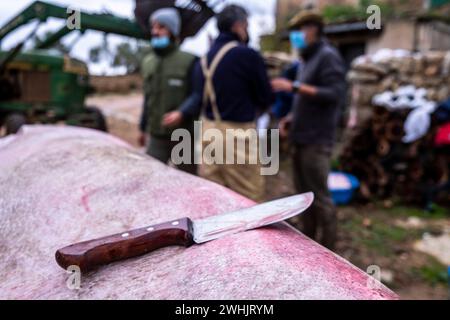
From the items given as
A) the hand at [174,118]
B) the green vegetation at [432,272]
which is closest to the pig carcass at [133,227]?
the hand at [174,118]

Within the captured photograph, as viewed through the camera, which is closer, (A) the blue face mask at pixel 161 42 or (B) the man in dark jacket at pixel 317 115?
(B) the man in dark jacket at pixel 317 115

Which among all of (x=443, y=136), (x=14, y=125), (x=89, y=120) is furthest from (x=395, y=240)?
(x=89, y=120)

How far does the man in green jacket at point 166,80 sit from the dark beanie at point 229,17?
695mm

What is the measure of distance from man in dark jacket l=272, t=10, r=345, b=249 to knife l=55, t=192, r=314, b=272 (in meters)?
2.35

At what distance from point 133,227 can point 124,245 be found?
0.78 feet

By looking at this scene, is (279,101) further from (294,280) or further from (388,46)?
(388,46)

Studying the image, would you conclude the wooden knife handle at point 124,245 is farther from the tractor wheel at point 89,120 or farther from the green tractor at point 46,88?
the tractor wheel at point 89,120

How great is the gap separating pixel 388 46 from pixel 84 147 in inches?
377

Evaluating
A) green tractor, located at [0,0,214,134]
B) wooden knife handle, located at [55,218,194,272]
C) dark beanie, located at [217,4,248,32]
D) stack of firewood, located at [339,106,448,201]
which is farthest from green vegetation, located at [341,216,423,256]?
green tractor, located at [0,0,214,134]

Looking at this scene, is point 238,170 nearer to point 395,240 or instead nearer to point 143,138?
point 143,138

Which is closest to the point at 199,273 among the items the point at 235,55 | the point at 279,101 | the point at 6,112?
the point at 235,55

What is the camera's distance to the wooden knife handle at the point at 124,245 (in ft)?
3.40

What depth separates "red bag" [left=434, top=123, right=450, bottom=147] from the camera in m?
5.37

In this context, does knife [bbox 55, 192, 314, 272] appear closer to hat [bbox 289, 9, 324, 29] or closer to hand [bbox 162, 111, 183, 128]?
hand [bbox 162, 111, 183, 128]
